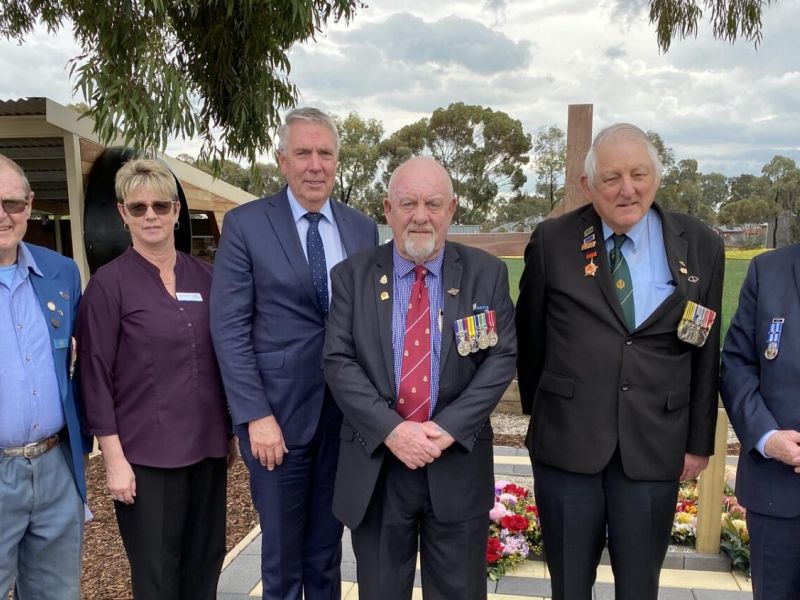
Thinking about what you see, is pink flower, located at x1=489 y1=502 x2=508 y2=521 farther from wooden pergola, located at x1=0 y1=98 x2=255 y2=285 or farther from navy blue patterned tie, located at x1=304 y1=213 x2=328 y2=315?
wooden pergola, located at x1=0 y1=98 x2=255 y2=285

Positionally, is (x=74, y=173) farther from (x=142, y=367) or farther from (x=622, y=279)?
(x=622, y=279)

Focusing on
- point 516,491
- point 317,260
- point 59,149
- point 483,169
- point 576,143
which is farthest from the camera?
point 483,169

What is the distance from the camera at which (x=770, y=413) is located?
6.64 feet

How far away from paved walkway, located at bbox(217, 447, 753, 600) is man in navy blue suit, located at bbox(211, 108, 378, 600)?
74cm

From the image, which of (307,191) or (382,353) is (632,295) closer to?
(382,353)

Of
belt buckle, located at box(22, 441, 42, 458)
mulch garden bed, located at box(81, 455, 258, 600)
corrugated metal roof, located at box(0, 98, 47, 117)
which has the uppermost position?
corrugated metal roof, located at box(0, 98, 47, 117)

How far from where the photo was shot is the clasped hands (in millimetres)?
1976

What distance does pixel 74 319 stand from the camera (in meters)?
2.22

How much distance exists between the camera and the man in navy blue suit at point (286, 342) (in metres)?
2.30

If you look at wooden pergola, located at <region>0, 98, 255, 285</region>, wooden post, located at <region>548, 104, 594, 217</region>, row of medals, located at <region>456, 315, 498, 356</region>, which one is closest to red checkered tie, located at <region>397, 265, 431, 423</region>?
row of medals, located at <region>456, 315, 498, 356</region>

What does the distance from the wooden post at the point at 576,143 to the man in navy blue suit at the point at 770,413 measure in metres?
2.31

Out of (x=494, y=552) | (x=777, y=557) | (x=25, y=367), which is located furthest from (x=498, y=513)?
→ (x=25, y=367)

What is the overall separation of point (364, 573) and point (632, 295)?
4.32ft

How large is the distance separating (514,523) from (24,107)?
477 centimetres
